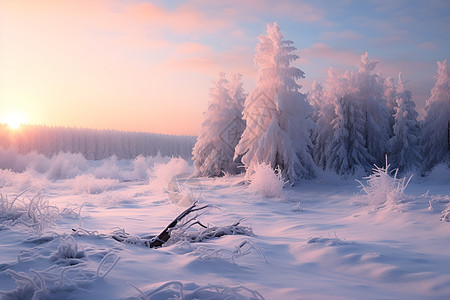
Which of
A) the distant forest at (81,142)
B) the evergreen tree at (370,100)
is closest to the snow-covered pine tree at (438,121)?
the evergreen tree at (370,100)

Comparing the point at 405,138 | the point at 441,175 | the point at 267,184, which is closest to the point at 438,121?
the point at 405,138

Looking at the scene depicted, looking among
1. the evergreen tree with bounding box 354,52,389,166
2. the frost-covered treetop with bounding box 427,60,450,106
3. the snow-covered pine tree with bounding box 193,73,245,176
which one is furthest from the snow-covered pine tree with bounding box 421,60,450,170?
the snow-covered pine tree with bounding box 193,73,245,176

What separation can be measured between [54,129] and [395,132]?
59795 millimetres

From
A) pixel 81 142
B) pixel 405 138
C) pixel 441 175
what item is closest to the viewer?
pixel 441 175

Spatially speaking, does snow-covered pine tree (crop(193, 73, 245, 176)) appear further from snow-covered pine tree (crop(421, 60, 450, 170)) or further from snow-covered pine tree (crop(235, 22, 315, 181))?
snow-covered pine tree (crop(421, 60, 450, 170))

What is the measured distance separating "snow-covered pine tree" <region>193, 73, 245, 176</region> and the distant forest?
122ft

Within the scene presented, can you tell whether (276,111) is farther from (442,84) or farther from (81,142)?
(81,142)

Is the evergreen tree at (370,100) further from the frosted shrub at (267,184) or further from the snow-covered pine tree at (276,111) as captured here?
the frosted shrub at (267,184)

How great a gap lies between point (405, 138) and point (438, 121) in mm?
2365

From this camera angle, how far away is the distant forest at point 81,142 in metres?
53.6

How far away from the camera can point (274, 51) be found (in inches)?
629

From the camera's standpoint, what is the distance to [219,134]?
2148 cm

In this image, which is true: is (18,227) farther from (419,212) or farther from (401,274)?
(419,212)

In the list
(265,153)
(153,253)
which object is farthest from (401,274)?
(265,153)
